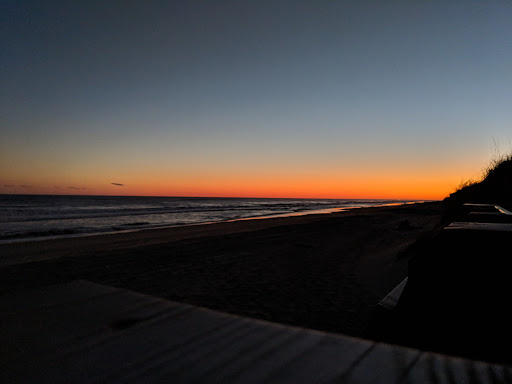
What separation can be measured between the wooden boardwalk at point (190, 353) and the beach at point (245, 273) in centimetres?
311

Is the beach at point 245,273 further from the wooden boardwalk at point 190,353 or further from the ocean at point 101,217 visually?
the ocean at point 101,217

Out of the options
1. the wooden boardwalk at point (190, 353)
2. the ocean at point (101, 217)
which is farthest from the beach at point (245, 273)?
the ocean at point (101, 217)

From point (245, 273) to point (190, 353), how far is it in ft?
18.9

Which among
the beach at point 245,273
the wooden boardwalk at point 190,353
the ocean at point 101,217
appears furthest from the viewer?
the ocean at point 101,217

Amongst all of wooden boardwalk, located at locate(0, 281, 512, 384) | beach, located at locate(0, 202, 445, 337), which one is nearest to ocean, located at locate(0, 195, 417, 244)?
beach, located at locate(0, 202, 445, 337)

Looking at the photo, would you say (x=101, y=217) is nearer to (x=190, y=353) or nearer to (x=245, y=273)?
(x=245, y=273)

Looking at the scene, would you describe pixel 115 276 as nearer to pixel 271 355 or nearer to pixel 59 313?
pixel 59 313

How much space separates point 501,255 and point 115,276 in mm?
6357

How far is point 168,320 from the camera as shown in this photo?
741mm

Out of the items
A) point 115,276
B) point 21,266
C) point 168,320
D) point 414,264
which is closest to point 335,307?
point 414,264

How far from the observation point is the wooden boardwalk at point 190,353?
0.50 meters

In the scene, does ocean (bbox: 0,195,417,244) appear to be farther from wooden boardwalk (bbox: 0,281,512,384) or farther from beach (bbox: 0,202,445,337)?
wooden boardwalk (bbox: 0,281,512,384)

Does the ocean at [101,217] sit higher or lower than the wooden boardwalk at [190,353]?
lower

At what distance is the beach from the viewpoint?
422cm
